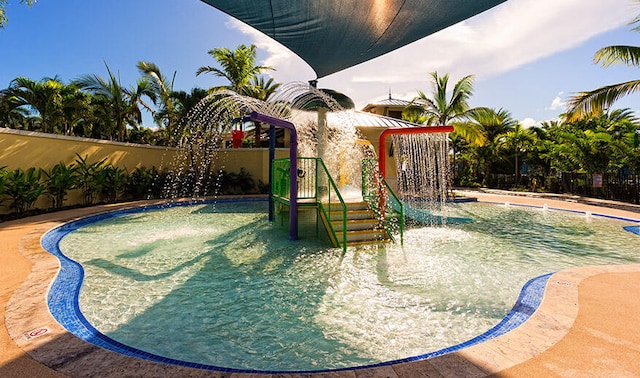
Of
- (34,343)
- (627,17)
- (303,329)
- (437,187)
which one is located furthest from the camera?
(437,187)

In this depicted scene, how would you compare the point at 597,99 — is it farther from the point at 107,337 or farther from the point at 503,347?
the point at 107,337

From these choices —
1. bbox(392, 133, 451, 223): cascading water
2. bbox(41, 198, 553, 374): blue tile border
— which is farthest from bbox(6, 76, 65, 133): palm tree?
bbox(392, 133, 451, 223): cascading water

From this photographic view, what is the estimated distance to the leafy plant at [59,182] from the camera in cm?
1214

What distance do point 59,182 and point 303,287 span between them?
38.9ft

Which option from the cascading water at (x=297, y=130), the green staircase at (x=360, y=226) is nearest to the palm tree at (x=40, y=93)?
the cascading water at (x=297, y=130)

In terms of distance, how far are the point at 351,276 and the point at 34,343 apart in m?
4.17

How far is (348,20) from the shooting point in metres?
6.02

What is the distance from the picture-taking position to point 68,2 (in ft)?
39.9

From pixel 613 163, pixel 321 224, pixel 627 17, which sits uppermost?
pixel 627 17

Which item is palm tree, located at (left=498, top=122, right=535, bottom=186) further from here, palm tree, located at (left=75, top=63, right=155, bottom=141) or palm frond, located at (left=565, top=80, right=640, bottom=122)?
palm tree, located at (left=75, top=63, right=155, bottom=141)

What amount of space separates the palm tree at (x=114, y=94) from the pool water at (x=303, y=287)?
36.9 feet

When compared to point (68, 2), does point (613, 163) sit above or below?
below

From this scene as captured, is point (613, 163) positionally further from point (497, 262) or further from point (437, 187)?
point (497, 262)

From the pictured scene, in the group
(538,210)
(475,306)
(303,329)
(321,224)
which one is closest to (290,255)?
(321,224)
